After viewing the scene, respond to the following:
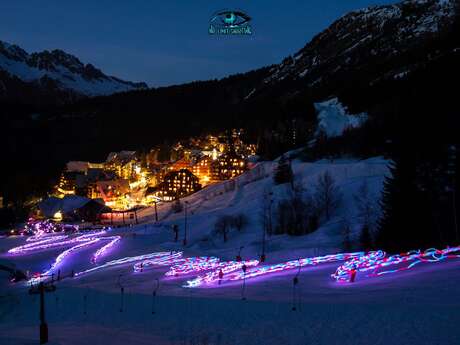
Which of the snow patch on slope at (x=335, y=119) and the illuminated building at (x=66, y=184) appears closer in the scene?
the snow patch on slope at (x=335, y=119)

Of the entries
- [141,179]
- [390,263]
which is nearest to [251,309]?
[390,263]

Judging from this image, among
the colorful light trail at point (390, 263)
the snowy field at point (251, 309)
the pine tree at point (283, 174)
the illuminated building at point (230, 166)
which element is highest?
the illuminated building at point (230, 166)

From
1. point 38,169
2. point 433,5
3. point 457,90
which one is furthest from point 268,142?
point 433,5

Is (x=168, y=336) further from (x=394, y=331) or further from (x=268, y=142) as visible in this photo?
(x=268, y=142)

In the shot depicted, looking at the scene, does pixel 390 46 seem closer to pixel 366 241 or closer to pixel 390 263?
pixel 366 241

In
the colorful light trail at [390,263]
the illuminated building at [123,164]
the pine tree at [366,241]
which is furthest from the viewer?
the illuminated building at [123,164]

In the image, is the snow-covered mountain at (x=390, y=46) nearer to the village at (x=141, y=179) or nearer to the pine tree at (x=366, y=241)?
the village at (x=141, y=179)

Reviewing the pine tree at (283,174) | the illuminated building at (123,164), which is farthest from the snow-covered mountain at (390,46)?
the pine tree at (283,174)

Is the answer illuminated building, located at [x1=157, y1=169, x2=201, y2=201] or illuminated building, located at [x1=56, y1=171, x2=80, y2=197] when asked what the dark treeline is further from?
illuminated building, located at [x1=157, y1=169, x2=201, y2=201]
